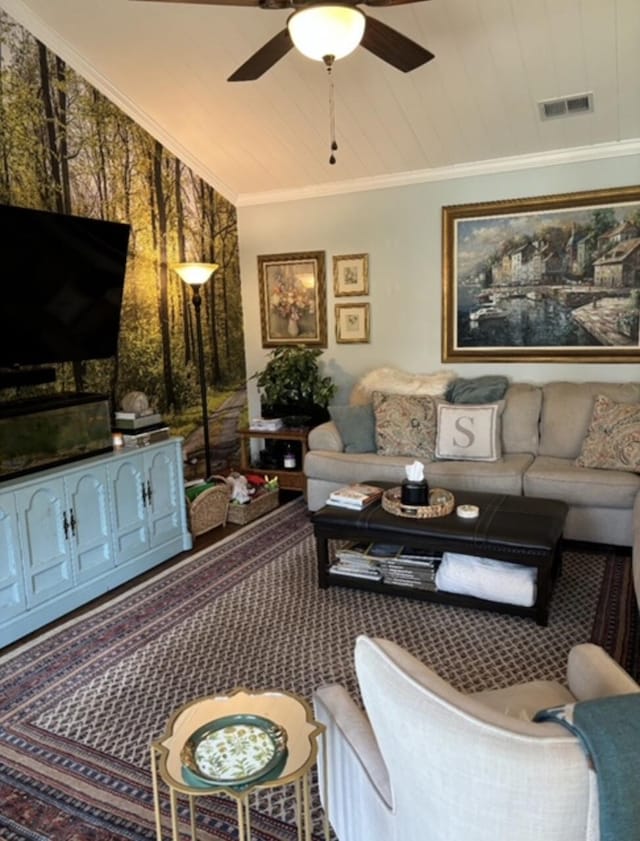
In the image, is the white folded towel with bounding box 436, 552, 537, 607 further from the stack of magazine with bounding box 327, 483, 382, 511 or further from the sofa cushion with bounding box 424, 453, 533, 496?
the sofa cushion with bounding box 424, 453, 533, 496

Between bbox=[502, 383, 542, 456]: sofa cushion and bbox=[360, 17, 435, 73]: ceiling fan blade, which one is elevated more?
bbox=[360, 17, 435, 73]: ceiling fan blade

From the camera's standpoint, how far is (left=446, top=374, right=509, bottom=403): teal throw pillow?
4.30 m

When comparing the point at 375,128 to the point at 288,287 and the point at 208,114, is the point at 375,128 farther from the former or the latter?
the point at 288,287

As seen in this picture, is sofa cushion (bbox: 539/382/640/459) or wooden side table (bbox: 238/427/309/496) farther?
wooden side table (bbox: 238/427/309/496)

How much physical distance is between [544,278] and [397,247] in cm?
114

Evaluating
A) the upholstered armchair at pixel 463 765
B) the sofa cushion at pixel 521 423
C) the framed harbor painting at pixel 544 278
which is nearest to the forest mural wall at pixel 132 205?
the framed harbor painting at pixel 544 278

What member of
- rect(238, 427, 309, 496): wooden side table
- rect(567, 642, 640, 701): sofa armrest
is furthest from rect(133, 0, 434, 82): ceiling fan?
rect(238, 427, 309, 496): wooden side table

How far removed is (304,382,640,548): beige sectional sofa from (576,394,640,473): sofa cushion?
55 mm

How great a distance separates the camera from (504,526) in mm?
2832

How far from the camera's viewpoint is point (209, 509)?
415cm

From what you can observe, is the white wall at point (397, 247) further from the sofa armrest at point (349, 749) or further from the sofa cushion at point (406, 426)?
the sofa armrest at point (349, 749)

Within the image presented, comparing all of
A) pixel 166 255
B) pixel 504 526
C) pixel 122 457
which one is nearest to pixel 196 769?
pixel 504 526

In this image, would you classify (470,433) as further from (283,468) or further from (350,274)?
(350,274)

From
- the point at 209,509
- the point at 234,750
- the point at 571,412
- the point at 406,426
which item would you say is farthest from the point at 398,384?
the point at 234,750
